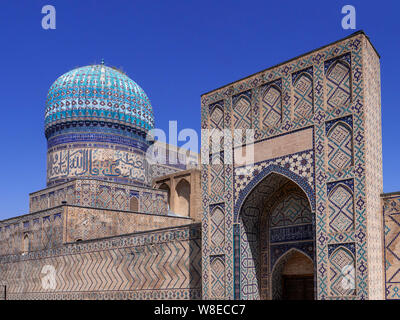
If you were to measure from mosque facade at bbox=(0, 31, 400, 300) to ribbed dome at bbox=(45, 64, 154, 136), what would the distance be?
14.3 feet

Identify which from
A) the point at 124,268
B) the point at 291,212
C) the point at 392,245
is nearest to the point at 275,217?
the point at 291,212

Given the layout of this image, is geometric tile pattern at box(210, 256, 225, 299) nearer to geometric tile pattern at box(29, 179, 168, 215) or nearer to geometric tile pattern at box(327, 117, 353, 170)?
geometric tile pattern at box(327, 117, 353, 170)

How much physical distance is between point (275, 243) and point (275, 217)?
47 cm

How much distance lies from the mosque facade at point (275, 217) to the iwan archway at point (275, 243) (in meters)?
0.02

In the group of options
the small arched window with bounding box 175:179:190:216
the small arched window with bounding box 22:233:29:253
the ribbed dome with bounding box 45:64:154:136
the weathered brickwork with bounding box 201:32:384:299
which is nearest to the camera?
the weathered brickwork with bounding box 201:32:384:299

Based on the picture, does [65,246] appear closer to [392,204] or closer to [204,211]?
[204,211]

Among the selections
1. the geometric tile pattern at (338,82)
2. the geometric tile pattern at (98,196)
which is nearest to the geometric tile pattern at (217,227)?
the geometric tile pattern at (338,82)

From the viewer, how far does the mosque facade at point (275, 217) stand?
298 inches

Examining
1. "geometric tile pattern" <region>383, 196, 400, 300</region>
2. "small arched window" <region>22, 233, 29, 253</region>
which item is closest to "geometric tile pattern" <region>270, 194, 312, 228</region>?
"geometric tile pattern" <region>383, 196, 400, 300</region>

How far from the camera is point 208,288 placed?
31.4ft

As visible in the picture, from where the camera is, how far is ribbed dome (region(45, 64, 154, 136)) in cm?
1798

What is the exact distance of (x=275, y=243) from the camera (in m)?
9.41

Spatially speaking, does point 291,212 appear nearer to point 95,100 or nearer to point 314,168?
point 314,168
